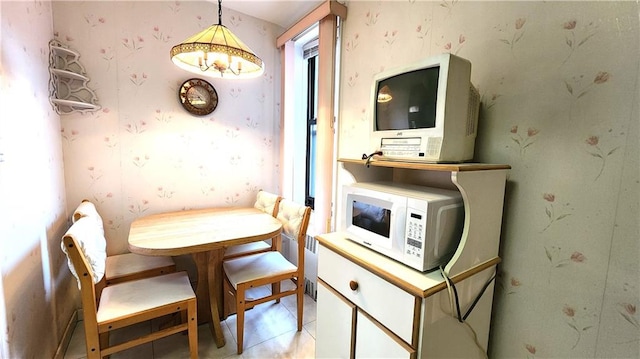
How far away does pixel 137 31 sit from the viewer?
Answer: 6.67 feet

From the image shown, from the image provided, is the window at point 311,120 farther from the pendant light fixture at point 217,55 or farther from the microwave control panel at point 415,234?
the microwave control panel at point 415,234

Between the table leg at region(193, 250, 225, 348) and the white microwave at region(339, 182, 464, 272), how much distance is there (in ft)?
3.67

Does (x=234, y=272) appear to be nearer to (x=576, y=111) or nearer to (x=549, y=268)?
(x=549, y=268)

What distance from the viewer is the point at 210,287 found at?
71.4 inches

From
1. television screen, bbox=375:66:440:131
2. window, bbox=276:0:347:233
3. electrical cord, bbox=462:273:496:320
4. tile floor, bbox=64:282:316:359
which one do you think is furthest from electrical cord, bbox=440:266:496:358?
window, bbox=276:0:347:233

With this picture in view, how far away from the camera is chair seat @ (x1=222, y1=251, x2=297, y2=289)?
174 cm

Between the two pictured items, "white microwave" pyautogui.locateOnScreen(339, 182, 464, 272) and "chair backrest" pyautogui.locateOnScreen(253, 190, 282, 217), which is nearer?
"white microwave" pyautogui.locateOnScreen(339, 182, 464, 272)

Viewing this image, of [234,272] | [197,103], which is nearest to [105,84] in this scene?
[197,103]

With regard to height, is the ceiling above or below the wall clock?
above

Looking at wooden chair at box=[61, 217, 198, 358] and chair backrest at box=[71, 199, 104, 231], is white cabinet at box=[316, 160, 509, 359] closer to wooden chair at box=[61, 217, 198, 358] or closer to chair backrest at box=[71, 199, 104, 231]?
wooden chair at box=[61, 217, 198, 358]

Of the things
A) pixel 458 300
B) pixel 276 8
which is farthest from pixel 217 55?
pixel 458 300

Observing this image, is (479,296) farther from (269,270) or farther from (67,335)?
(67,335)

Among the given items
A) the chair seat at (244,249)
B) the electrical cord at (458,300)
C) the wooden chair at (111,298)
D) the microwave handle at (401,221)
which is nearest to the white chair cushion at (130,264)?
the wooden chair at (111,298)

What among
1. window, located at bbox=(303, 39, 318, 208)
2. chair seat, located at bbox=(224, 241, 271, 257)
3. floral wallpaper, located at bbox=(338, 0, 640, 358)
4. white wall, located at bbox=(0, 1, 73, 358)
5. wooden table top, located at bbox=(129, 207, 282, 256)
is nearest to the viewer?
floral wallpaper, located at bbox=(338, 0, 640, 358)
